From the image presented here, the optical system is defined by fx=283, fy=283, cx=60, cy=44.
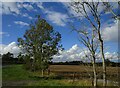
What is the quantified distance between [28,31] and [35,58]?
437cm

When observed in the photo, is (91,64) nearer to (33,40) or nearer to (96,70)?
(96,70)

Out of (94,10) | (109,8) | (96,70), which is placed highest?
(94,10)

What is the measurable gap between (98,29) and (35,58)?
2813cm

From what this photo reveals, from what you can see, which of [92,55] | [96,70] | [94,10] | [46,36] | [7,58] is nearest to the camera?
[94,10]

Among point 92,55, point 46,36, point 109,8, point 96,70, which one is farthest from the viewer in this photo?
point 46,36

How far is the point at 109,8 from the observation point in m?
9.64

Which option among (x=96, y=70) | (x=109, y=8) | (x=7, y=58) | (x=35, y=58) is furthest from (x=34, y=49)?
(x=7, y=58)

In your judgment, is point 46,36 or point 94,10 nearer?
point 94,10

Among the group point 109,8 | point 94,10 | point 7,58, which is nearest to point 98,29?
point 94,10

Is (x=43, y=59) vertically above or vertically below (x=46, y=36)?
below

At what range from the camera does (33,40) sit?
43.4 meters

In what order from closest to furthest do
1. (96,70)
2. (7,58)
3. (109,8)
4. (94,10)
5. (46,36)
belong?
(109,8) < (94,10) < (96,70) < (46,36) < (7,58)

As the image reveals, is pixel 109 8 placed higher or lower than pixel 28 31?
lower

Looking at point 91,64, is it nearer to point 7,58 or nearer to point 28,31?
point 28,31
